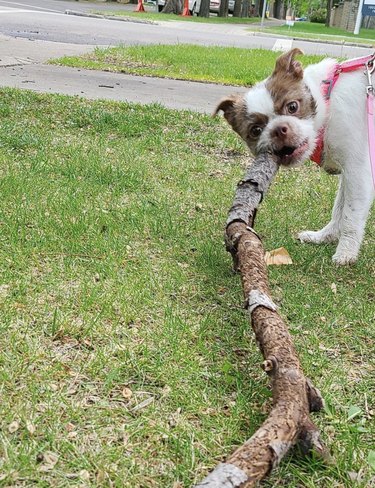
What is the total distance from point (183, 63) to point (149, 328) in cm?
1021

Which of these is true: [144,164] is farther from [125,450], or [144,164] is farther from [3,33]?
[3,33]

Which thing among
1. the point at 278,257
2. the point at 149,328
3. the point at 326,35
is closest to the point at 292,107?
the point at 278,257

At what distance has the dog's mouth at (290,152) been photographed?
3738mm

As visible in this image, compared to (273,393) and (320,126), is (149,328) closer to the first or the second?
(273,393)

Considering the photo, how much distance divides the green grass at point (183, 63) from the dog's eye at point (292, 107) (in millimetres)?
6663

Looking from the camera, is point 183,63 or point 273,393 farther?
point 183,63

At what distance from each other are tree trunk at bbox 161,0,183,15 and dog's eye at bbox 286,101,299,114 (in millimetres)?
36160

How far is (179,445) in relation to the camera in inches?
82.4

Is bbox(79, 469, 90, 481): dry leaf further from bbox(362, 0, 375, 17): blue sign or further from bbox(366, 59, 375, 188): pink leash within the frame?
bbox(362, 0, 375, 17): blue sign

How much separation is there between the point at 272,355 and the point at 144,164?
3.59 meters

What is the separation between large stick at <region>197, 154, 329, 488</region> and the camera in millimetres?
1687

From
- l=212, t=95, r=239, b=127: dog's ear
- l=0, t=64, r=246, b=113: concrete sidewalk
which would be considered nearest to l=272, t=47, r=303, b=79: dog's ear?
l=212, t=95, r=239, b=127: dog's ear

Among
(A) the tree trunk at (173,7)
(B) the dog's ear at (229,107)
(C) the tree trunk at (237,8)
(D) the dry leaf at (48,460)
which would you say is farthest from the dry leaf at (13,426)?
(C) the tree trunk at (237,8)

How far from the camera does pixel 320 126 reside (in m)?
3.79
